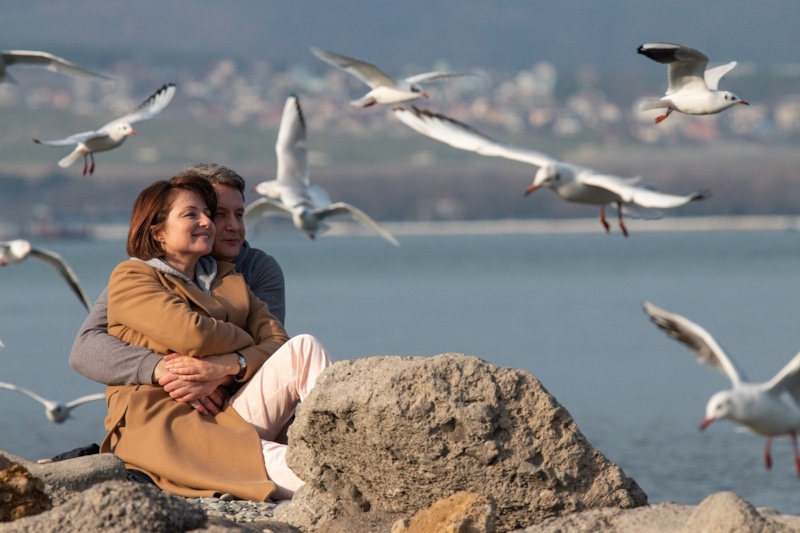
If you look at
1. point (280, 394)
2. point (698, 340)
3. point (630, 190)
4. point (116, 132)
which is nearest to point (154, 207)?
point (280, 394)

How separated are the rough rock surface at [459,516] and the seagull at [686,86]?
2.12 metres

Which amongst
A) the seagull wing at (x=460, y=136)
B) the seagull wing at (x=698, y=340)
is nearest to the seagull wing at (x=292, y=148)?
the seagull wing at (x=460, y=136)

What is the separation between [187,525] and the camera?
4004mm

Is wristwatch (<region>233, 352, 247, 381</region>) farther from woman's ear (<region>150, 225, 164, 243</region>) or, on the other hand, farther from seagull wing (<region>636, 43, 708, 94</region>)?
seagull wing (<region>636, 43, 708, 94</region>)

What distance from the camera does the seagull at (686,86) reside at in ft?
19.4

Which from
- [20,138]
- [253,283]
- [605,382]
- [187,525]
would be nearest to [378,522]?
[187,525]

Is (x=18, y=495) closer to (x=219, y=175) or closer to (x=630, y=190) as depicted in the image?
(x=219, y=175)

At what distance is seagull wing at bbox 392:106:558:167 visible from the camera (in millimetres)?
5184

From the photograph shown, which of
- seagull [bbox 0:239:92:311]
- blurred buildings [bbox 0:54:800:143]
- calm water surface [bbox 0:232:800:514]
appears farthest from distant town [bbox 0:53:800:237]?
seagull [bbox 0:239:92:311]

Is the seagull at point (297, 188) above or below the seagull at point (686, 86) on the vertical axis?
below

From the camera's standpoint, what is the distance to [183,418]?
5211 mm

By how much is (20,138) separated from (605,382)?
342ft

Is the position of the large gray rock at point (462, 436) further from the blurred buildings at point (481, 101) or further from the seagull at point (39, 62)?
the blurred buildings at point (481, 101)

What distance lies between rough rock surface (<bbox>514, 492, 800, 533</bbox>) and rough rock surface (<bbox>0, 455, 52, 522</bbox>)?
140cm
